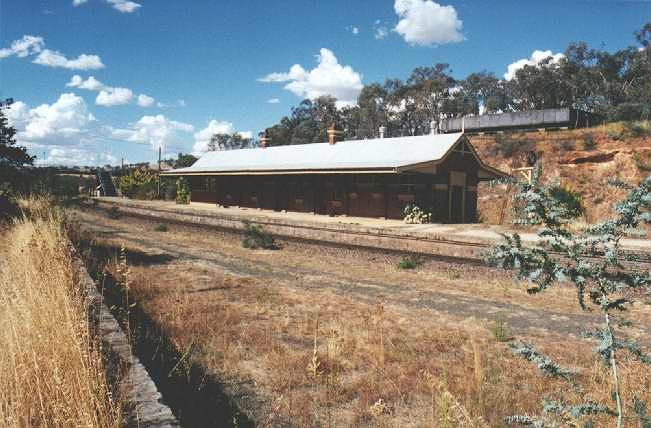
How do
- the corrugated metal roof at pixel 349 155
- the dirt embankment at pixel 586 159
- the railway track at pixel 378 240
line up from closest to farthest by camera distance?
the railway track at pixel 378 240 → the corrugated metal roof at pixel 349 155 → the dirt embankment at pixel 586 159

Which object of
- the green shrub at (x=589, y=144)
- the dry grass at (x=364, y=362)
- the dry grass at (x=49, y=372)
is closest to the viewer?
the dry grass at (x=49, y=372)

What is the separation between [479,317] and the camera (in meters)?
6.73

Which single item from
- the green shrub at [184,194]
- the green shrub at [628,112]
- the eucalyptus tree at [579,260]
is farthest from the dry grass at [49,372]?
the green shrub at [628,112]

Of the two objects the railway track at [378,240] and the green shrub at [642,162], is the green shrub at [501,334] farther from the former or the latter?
the green shrub at [642,162]

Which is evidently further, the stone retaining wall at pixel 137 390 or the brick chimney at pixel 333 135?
the brick chimney at pixel 333 135

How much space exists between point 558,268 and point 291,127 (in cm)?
8720

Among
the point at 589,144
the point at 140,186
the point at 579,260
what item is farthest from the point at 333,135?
the point at 579,260

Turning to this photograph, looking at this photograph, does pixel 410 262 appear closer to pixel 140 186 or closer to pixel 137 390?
pixel 137 390

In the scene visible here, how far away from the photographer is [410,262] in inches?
435

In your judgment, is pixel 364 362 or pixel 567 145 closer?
pixel 364 362

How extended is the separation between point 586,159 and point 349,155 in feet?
52.7

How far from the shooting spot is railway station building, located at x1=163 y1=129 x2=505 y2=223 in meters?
19.8

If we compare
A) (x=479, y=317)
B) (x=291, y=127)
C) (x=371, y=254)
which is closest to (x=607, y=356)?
(x=479, y=317)

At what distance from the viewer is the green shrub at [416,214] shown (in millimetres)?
18984
